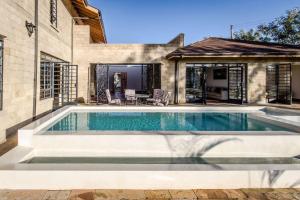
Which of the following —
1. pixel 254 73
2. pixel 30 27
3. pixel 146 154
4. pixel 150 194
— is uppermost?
pixel 30 27

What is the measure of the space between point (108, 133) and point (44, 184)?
2341 millimetres

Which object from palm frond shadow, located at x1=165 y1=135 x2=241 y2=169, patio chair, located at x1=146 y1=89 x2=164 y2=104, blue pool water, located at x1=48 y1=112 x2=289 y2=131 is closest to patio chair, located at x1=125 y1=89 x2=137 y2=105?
patio chair, located at x1=146 y1=89 x2=164 y2=104

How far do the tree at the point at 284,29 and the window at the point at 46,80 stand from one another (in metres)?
29.3

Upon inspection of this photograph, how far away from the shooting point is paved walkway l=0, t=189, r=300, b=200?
4230 millimetres

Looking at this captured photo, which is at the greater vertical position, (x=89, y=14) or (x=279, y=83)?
(x=89, y=14)

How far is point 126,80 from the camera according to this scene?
26.6 metres

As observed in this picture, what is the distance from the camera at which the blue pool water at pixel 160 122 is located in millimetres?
9344

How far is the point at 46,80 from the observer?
12789mm

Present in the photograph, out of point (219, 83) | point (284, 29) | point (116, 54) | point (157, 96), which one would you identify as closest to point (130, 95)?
point (157, 96)

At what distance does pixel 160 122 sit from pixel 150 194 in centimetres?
627

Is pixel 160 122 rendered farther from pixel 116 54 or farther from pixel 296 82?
pixel 296 82

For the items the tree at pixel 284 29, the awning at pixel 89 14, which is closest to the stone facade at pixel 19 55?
the awning at pixel 89 14

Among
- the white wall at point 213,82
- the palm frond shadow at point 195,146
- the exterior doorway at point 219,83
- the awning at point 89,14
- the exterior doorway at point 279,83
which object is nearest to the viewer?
the palm frond shadow at point 195,146

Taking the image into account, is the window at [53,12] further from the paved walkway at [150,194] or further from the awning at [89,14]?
the paved walkway at [150,194]
